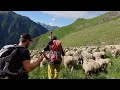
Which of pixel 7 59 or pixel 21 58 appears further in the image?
pixel 21 58

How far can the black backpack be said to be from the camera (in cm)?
601

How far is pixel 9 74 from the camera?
5.97 m

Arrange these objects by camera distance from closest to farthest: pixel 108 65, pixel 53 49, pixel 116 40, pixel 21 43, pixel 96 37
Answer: pixel 21 43, pixel 53 49, pixel 108 65, pixel 116 40, pixel 96 37

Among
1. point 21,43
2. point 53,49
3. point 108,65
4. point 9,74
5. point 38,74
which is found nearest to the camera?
point 9,74

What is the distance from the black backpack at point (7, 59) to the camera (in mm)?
6007

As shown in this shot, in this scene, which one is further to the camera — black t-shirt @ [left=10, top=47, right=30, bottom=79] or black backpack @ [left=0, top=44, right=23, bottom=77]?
black t-shirt @ [left=10, top=47, right=30, bottom=79]

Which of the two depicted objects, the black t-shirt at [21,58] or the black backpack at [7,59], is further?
the black t-shirt at [21,58]

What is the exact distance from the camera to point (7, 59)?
6148 millimetres

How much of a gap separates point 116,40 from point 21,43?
7946cm
